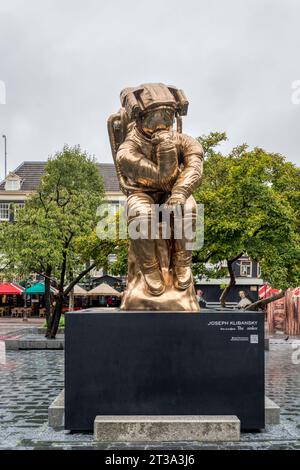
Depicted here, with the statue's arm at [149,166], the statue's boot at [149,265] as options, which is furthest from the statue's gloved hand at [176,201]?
the statue's boot at [149,265]

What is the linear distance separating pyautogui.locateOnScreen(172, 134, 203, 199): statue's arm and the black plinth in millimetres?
1722

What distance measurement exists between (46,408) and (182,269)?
10.0 ft

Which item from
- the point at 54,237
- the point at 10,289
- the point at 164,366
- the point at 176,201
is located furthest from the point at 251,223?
the point at 10,289

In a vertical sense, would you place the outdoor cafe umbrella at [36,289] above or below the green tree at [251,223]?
below

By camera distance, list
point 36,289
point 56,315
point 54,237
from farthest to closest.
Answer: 1. point 36,289
2. point 56,315
3. point 54,237

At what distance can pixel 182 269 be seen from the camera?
7.48 m

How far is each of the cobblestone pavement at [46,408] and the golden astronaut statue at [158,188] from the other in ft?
5.82

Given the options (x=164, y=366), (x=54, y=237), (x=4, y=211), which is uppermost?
(x=4, y=211)

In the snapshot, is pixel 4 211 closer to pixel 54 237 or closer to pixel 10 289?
pixel 10 289

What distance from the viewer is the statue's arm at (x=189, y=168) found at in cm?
747

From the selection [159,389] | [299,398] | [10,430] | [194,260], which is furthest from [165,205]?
[194,260]

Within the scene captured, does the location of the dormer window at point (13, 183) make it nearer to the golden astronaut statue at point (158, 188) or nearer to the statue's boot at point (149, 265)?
the golden astronaut statue at point (158, 188)

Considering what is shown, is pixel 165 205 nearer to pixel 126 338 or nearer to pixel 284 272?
pixel 126 338

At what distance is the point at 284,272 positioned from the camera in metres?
18.1
